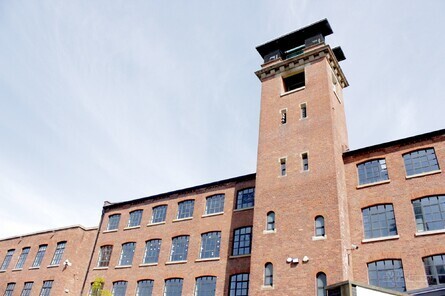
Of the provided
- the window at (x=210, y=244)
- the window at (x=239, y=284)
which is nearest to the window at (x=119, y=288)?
the window at (x=210, y=244)

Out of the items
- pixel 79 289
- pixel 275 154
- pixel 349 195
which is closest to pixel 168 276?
pixel 79 289

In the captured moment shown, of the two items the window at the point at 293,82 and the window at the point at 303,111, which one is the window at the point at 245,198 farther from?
the window at the point at 293,82

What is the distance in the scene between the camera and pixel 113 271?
97.1 ft

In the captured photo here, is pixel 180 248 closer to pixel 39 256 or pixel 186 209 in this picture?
pixel 186 209

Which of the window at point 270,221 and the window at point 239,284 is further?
the window at point 239,284

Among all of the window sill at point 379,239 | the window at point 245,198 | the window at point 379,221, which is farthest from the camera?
the window at point 245,198

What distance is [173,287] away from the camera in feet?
85.7

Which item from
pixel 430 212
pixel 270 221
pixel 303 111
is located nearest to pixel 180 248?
pixel 270 221

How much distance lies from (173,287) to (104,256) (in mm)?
8470

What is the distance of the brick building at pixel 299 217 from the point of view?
19078mm

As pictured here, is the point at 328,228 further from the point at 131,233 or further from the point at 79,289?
the point at 79,289

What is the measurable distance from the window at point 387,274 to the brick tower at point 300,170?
1.62m

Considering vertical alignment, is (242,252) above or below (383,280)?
above

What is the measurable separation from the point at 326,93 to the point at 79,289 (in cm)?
2510
